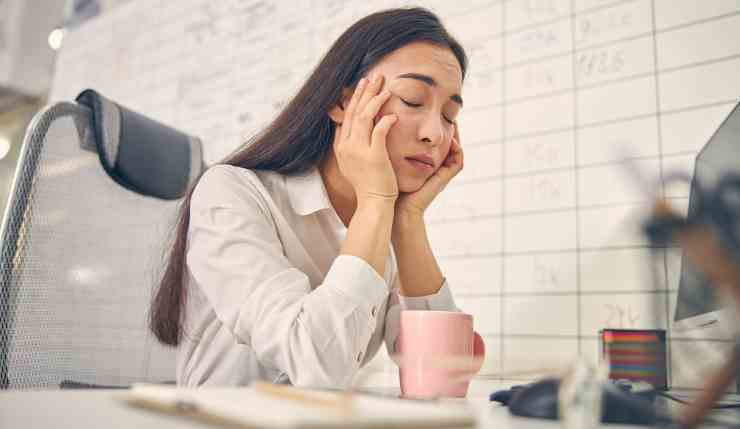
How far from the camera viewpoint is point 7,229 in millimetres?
916

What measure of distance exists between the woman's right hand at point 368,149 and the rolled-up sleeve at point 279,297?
14 cm

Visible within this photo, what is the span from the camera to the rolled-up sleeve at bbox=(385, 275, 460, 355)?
38.3 inches

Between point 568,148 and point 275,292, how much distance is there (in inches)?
31.5

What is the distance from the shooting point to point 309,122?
0.95 meters

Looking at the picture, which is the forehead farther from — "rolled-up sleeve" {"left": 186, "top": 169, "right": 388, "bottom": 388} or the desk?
the desk

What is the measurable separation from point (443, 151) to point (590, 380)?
684mm

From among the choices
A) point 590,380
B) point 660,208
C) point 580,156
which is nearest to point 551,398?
point 590,380

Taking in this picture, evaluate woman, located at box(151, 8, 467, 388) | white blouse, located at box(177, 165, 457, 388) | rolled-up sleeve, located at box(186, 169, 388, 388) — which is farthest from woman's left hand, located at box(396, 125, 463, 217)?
rolled-up sleeve, located at box(186, 169, 388, 388)

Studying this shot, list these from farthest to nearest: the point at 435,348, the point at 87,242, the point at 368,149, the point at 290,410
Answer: the point at 87,242 → the point at 368,149 → the point at 435,348 → the point at 290,410

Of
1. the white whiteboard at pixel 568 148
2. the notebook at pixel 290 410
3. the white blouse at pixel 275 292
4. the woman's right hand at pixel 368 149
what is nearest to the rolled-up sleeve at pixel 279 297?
the white blouse at pixel 275 292

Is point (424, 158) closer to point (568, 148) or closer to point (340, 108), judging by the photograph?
point (340, 108)

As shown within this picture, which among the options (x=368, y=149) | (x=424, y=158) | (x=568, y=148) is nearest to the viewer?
(x=368, y=149)

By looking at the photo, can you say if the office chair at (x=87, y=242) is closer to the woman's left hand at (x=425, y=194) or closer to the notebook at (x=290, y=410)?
the woman's left hand at (x=425, y=194)

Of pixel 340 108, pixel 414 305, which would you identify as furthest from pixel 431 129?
pixel 414 305
